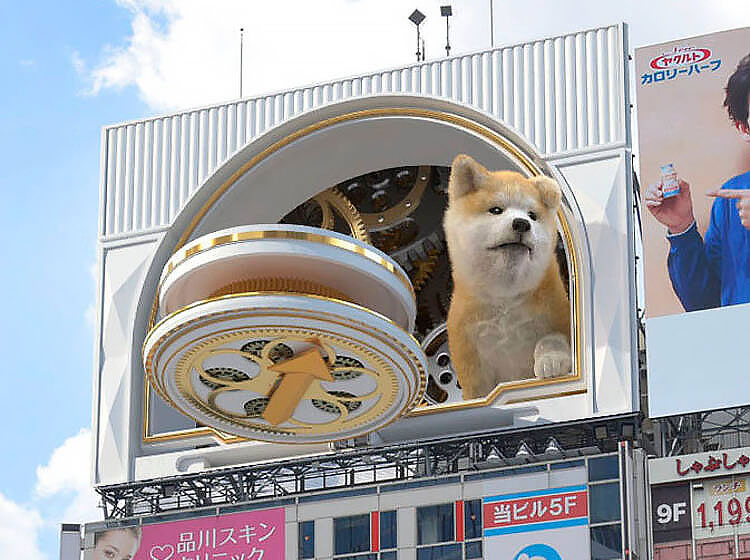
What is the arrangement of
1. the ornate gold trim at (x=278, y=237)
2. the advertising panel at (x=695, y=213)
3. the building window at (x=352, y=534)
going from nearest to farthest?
the ornate gold trim at (x=278, y=237), the advertising panel at (x=695, y=213), the building window at (x=352, y=534)

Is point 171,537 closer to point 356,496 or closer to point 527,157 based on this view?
point 356,496

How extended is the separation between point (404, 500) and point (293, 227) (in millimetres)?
6417

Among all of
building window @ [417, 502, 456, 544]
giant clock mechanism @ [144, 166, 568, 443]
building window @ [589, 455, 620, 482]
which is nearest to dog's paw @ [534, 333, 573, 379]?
building window @ [589, 455, 620, 482]

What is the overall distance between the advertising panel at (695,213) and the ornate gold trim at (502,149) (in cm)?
164

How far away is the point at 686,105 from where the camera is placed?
43.2m

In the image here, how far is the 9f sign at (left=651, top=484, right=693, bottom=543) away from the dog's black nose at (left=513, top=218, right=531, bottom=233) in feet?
20.0

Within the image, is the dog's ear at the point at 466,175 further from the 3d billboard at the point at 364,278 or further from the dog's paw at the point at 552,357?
the dog's paw at the point at 552,357

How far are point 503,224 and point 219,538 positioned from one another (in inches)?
325

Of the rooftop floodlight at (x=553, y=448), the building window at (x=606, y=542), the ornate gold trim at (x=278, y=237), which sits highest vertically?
the ornate gold trim at (x=278, y=237)

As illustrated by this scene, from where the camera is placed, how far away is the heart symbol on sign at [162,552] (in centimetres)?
4444

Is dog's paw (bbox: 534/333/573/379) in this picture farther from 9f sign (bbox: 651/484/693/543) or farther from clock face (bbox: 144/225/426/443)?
9f sign (bbox: 651/484/693/543)

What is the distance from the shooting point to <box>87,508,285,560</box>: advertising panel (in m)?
43.8

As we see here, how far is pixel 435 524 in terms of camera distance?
139 ft

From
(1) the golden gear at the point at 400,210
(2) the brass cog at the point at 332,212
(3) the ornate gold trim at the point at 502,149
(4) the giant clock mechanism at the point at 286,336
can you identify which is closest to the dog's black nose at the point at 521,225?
(3) the ornate gold trim at the point at 502,149
